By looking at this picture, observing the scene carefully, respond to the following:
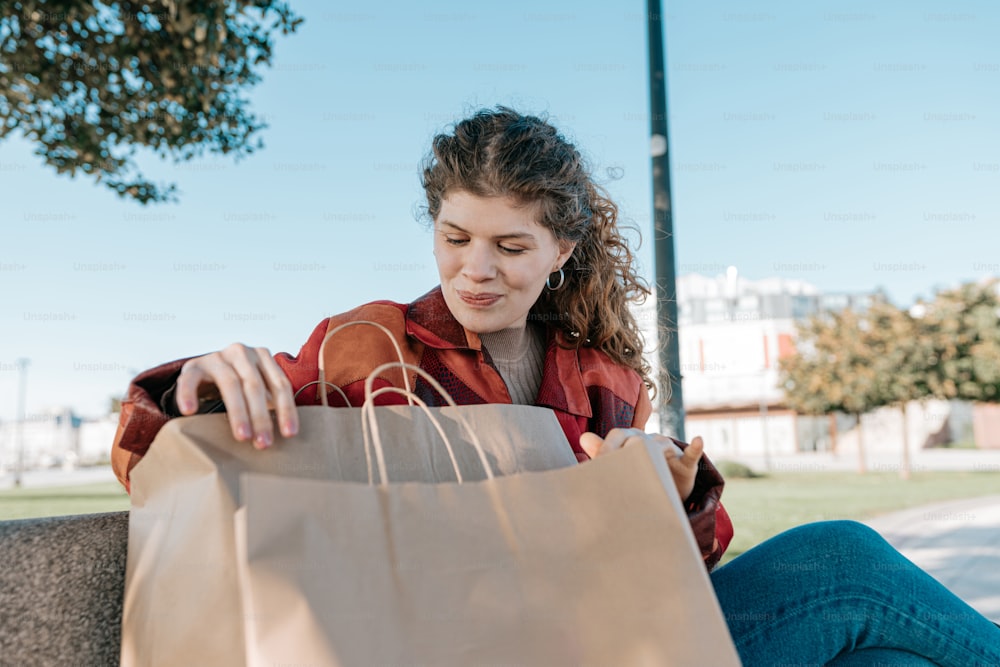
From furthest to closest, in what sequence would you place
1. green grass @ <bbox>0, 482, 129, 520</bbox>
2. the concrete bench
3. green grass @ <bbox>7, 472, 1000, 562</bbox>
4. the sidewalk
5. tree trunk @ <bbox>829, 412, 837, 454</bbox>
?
tree trunk @ <bbox>829, 412, 837, 454</bbox> < green grass @ <bbox>0, 482, 129, 520</bbox> < green grass @ <bbox>7, 472, 1000, 562</bbox> < the sidewalk < the concrete bench

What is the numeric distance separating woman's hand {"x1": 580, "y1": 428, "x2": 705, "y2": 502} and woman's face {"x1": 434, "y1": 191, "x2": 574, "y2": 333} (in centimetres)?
56

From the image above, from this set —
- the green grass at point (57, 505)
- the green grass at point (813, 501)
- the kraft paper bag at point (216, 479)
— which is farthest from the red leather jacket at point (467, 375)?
the green grass at point (813, 501)

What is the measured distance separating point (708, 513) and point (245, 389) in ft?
2.68

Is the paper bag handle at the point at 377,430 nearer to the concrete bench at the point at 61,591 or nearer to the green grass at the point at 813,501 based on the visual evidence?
the concrete bench at the point at 61,591

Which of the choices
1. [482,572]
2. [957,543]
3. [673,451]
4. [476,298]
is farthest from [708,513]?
[957,543]

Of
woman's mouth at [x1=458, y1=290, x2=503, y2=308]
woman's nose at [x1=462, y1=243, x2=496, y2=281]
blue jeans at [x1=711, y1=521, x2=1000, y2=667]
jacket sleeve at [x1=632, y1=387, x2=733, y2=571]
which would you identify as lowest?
blue jeans at [x1=711, y1=521, x2=1000, y2=667]

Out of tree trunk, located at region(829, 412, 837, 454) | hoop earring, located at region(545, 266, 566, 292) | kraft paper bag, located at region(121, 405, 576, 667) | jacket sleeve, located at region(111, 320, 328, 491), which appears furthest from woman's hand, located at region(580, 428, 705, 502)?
tree trunk, located at region(829, 412, 837, 454)

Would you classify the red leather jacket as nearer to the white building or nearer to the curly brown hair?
the curly brown hair

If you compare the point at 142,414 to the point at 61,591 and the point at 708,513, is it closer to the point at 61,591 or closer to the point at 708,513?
the point at 61,591

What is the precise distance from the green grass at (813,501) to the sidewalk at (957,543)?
52 cm

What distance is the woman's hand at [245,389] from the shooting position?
3.51 ft

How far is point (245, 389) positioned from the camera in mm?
1090

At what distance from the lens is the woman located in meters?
1.21

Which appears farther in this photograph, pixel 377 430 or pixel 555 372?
pixel 555 372
